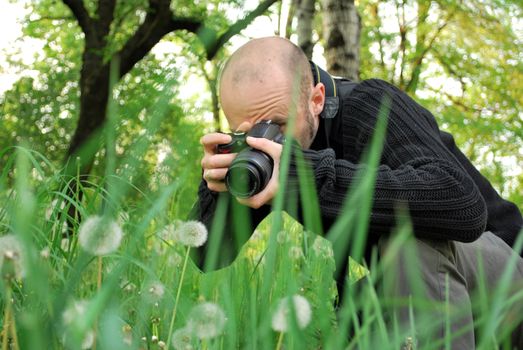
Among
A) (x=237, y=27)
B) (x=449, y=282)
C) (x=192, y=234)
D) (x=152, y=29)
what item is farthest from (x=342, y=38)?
(x=152, y=29)

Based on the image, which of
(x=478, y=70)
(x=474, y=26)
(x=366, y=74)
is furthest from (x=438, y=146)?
(x=366, y=74)

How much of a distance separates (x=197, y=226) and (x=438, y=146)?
901 mm

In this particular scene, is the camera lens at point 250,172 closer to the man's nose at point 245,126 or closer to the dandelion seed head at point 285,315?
the man's nose at point 245,126

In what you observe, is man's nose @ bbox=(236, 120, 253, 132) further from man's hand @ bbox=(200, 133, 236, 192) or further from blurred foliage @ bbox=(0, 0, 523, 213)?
blurred foliage @ bbox=(0, 0, 523, 213)

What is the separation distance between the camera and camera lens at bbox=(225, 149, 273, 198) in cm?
149

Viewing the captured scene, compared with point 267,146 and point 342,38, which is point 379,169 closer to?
point 267,146

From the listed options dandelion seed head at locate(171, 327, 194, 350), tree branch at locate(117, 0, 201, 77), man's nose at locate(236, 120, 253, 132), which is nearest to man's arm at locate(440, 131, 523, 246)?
man's nose at locate(236, 120, 253, 132)

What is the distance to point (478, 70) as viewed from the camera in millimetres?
13766

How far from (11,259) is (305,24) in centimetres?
639

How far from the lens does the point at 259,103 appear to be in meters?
1.83

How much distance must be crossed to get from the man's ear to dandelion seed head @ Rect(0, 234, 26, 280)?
4.39 feet

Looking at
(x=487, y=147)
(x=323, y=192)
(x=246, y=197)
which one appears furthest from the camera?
(x=487, y=147)

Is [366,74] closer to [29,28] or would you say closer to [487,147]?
[487,147]

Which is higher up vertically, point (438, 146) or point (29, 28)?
point (438, 146)
